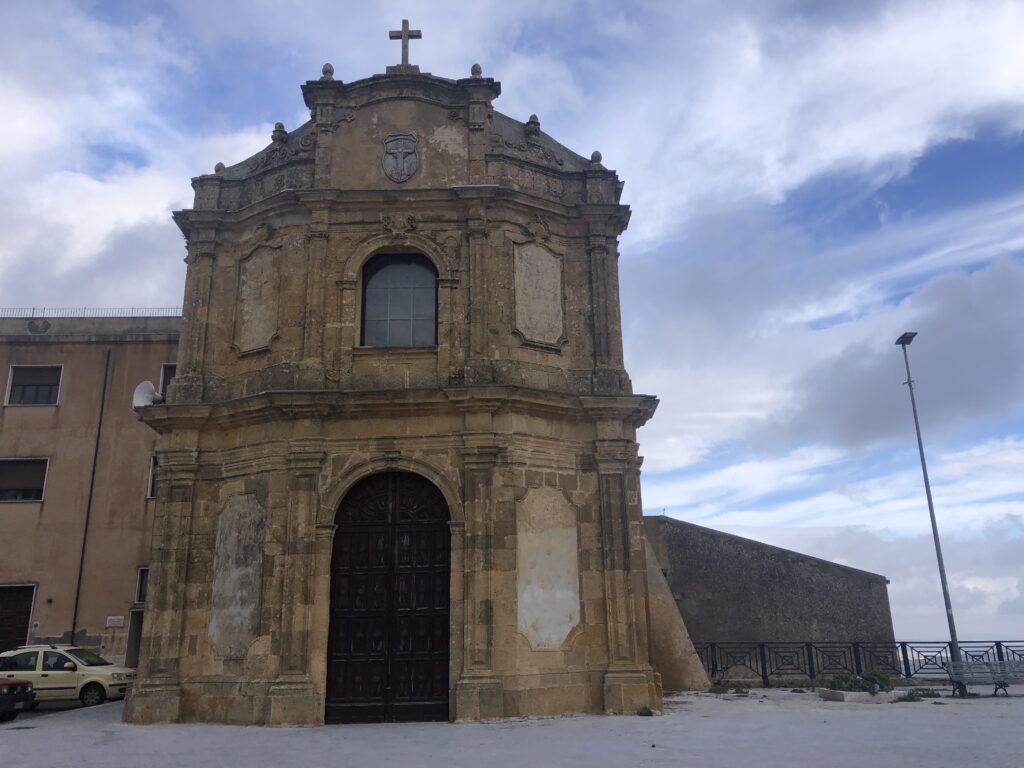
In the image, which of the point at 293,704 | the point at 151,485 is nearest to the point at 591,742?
the point at 293,704

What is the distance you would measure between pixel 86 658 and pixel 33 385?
8.71 m

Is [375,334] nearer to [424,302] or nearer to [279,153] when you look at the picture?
[424,302]

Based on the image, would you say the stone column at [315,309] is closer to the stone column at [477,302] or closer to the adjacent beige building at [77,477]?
the stone column at [477,302]

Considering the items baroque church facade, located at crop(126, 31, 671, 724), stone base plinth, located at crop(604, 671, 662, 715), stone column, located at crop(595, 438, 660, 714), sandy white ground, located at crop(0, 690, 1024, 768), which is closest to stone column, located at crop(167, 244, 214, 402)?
baroque church facade, located at crop(126, 31, 671, 724)

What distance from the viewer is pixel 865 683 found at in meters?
15.8

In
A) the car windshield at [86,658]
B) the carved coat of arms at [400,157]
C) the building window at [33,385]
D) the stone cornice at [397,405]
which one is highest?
the carved coat of arms at [400,157]

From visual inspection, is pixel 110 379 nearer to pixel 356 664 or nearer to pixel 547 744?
pixel 356 664

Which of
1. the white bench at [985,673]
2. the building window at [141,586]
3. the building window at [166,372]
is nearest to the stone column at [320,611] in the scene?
the building window at [141,586]

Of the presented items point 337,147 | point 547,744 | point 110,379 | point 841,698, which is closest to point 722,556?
point 841,698

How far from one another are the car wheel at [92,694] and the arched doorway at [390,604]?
820 cm

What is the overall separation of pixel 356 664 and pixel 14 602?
1359 cm

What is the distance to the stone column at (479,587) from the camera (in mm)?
12359

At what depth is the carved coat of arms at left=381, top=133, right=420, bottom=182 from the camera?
1545 cm

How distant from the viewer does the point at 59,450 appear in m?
22.7
